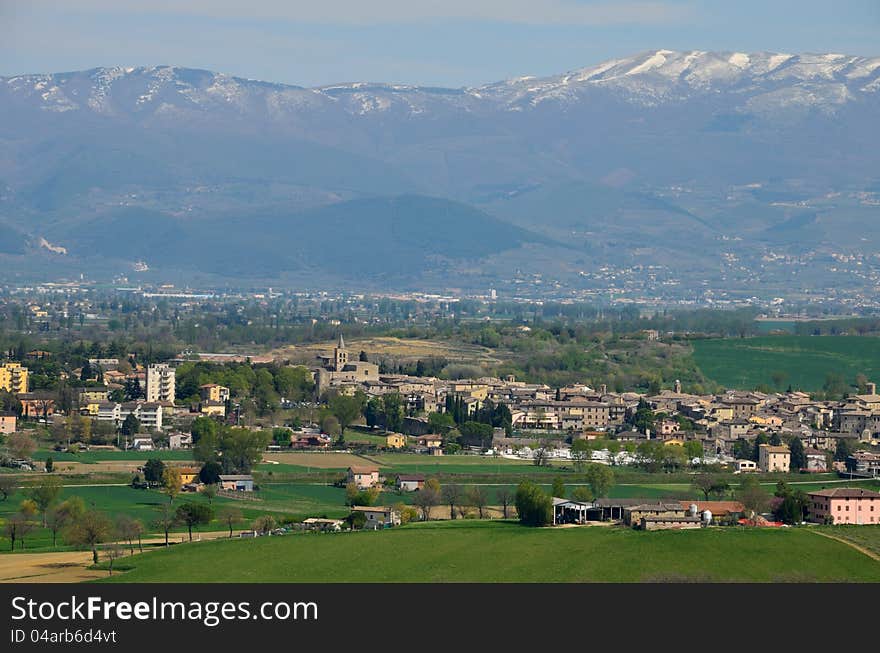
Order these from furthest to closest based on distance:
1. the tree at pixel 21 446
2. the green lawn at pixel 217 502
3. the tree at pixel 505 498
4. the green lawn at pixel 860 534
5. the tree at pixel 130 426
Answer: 1. the tree at pixel 130 426
2. the tree at pixel 21 446
3. the tree at pixel 505 498
4. the green lawn at pixel 217 502
5. the green lawn at pixel 860 534

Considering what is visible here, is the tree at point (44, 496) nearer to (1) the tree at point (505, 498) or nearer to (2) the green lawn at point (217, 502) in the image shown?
(2) the green lawn at point (217, 502)

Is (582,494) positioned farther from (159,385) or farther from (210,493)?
(159,385)

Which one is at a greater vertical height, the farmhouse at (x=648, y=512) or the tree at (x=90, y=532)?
the farmhouse at (x=648, y=512)

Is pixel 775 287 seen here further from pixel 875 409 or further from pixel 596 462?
pixel 596 462

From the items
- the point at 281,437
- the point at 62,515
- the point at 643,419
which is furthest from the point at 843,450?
the point at 62,515

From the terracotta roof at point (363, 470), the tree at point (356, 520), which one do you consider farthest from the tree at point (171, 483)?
the tree at point (356, 520)

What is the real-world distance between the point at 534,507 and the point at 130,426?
72.1ft

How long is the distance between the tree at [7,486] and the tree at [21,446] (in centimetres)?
452

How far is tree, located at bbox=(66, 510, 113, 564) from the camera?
30.6 m

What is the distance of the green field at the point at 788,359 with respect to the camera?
74438 mm

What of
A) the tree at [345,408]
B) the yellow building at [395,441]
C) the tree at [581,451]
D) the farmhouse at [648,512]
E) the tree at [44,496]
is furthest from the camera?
the tree at [345,408]

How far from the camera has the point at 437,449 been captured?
→ 164ft

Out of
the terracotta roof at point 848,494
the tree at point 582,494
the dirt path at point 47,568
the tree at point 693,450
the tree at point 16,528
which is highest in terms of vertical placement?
the tree at point 693,450

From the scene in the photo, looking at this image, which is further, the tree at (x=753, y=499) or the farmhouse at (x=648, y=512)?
the tree at (x=753, y=499)
